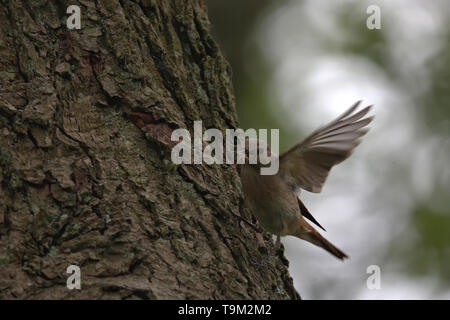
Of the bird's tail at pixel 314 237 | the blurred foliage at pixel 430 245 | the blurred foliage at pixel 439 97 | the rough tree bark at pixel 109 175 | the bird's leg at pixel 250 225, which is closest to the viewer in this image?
the rough tree bark at pixel 109 175

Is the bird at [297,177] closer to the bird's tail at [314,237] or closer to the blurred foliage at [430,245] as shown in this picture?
the bird's tail at [314,237]

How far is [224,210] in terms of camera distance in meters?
3.37

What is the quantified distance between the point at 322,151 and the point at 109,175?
149 cm

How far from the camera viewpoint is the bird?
378 cm

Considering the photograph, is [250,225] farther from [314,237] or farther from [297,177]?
[314,237]

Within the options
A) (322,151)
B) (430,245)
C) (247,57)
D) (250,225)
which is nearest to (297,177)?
(322,151)

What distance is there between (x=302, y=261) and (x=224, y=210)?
398 centimetres

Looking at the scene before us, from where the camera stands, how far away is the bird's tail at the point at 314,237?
14.6 feet

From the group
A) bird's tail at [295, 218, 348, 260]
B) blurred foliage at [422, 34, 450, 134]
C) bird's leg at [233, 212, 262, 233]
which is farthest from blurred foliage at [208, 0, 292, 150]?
bird's leg at [233, 212, 262, 233]

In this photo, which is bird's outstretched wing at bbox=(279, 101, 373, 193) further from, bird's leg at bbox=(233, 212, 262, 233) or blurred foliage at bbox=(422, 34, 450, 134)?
blurred foliage at bbox=(422, 34, 450, 134)

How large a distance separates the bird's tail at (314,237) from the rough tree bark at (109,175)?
776 millimetres

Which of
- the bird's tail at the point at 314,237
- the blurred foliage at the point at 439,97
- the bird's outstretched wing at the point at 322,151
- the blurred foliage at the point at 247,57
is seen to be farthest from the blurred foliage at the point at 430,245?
the bird's outstretched wing at the point at 322,151
